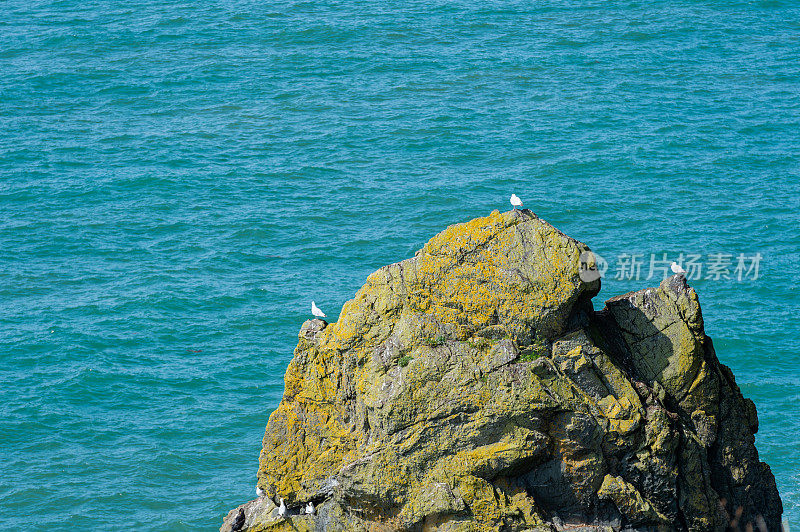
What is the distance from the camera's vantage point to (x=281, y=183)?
238 feet

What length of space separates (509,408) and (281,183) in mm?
58387

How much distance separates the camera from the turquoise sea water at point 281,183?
4538 centimetres

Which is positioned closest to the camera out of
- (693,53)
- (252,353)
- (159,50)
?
(252,353)

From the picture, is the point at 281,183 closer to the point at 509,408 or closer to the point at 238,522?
the point at 238,522

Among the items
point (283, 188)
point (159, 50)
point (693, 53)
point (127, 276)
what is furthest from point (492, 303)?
point (159, 50)

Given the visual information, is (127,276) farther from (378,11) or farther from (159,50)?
(378,11)

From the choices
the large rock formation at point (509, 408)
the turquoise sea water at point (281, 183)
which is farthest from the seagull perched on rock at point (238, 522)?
the turquoise sea water at point (281, 183)

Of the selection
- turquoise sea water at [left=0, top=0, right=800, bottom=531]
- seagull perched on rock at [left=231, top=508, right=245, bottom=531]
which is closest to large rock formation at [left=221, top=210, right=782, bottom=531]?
seagull perched on rock at [left=231, top=508, right=245, bottom=531]

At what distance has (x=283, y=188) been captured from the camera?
71.9 meters

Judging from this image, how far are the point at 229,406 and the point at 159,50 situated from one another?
5691cm

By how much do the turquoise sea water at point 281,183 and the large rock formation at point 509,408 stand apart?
18966 mm

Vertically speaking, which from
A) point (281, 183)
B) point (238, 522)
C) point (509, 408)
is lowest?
point (281, 183)

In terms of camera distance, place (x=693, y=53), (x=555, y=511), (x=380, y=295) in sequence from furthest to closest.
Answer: (x=693, y=53), (x=380, y=295), (x=555, y=511)

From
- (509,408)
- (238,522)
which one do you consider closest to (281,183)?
(238,522)
